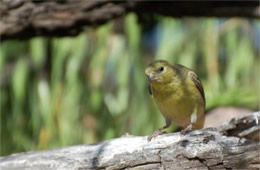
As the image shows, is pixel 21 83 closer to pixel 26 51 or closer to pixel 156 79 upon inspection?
pixel 26 51

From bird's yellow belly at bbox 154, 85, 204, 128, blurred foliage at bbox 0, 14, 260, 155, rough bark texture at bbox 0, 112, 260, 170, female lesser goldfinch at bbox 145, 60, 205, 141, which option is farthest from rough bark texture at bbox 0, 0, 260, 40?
rough bark texture at bbox 0, 112, 260, 170

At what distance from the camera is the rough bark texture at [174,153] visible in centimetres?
319

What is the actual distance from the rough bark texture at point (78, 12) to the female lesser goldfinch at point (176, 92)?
0.63 metres

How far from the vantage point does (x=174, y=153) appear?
3.25 meters

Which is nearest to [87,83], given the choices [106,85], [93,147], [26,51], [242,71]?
[106,85]

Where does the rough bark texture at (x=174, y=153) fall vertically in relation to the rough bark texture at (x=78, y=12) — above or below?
below

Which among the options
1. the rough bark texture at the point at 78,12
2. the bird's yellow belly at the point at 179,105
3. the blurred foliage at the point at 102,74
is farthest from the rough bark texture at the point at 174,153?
the blurred foliage at the point at 102,74

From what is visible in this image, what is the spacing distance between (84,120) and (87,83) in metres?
0.33

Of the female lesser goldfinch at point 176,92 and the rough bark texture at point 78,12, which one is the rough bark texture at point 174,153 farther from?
the rough bark texture at point 78,12

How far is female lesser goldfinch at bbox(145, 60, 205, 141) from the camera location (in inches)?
160

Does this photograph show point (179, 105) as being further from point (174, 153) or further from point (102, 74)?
point (102, 74)

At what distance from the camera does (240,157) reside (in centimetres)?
320

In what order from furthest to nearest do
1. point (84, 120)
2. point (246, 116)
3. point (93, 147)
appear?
point (84, 120), point (93, 147), point (246, 116)

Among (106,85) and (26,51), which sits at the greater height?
(26,51)
